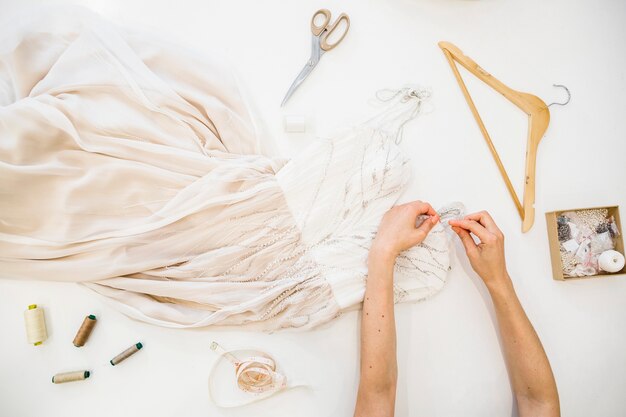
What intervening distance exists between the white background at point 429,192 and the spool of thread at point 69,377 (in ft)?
0.09

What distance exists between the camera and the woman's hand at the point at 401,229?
101cm

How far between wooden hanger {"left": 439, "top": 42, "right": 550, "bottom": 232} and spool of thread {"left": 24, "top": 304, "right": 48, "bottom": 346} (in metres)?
1.56

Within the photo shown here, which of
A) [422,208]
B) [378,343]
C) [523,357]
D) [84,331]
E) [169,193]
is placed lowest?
[523,357]

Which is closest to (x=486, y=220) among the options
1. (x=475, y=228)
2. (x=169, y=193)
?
(x=475, y=228)

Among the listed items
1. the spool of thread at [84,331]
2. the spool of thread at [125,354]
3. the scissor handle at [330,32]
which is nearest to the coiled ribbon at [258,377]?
the spool of thread at [125,354]

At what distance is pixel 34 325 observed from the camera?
102cm

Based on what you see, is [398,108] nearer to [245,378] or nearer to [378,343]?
[378,343]

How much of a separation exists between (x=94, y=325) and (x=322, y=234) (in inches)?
30.1

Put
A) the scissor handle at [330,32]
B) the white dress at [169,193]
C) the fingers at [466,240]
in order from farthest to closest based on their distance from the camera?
the scissor handle at [330,32] → the fingers at [466,240] → the white dress at [169,193]

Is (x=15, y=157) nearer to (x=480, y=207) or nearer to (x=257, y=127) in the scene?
(x=257, y=127)

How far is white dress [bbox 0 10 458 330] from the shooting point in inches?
38.3

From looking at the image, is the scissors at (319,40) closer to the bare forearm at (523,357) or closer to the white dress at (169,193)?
the white dress at (169,193)

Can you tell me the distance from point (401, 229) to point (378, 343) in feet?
1.13

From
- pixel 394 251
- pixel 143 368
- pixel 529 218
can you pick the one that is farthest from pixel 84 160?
pixel 529 218
